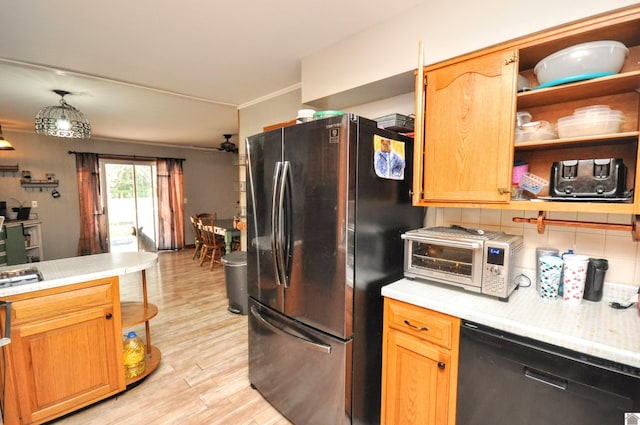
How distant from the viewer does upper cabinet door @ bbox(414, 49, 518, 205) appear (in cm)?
140

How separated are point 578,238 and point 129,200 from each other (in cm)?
745

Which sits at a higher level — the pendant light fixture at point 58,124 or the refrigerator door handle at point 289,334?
the pendant light fixture at point 58,124

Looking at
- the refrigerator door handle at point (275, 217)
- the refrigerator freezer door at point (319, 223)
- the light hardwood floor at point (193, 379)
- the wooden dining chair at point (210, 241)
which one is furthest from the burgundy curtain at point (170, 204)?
the refrigerator freezer door at point (319, 223)

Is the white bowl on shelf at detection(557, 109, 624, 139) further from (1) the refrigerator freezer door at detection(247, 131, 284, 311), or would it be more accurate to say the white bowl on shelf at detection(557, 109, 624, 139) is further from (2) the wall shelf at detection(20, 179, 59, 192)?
(2) the wall shelf at detection(20, 179, 59, 192)

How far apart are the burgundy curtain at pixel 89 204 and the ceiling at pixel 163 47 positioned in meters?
1.99

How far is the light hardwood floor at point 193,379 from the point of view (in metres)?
1.85

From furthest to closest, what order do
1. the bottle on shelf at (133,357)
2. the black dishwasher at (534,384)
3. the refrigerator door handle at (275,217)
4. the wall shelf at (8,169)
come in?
1. the wall shelf at (8,169)
2. the bottle on shelf at (133,357)
3. the refrigerator door handle at (275,217)
4. the black dishwasher at (534,384)

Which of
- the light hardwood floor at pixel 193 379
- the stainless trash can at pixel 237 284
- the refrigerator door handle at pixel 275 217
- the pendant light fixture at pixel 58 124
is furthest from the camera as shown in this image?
the stainless trash can at pixel 237 284

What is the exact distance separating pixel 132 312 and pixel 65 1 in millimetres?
2043

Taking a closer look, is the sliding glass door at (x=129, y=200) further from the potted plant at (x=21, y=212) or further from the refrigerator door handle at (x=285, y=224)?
the refrigerator door handle at (x=285, y=224)

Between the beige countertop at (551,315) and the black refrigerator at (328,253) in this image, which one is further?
the black refrigerator at (328,253)

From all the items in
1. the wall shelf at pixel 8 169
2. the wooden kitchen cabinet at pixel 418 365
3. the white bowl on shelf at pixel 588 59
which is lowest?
the wooden kitchen cabinet at pixel 418 365

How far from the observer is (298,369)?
1.73 metres

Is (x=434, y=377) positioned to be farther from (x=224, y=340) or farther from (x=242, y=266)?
(x=242, y=266)
